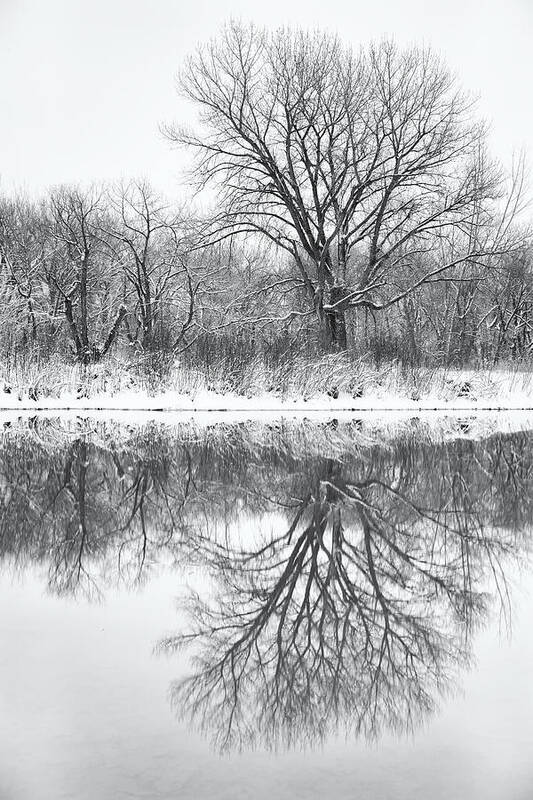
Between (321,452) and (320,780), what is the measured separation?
387 inches

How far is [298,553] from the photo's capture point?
6301 mm

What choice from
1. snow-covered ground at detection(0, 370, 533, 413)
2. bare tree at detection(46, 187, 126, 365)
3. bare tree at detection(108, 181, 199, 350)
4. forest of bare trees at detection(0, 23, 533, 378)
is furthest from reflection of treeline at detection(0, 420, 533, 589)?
bare tree at detection(108, 181, 199, 350)

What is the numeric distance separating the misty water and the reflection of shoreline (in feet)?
0.07

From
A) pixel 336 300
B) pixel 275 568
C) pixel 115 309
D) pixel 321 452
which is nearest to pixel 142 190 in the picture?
pixel 115 309

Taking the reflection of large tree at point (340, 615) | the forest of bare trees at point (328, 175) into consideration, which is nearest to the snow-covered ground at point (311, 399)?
the forest of bare trees at point (328, 175)

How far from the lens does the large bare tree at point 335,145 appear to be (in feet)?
92.6

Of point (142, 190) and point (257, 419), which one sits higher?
point (142, 190)

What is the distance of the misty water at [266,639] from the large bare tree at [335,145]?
20.8m

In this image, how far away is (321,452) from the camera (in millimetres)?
12758

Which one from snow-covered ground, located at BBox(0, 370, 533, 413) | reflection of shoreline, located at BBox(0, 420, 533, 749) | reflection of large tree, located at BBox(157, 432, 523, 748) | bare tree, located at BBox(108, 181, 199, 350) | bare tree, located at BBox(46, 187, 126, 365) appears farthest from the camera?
bare tree, located at BBox(108, 181, 199, 350)

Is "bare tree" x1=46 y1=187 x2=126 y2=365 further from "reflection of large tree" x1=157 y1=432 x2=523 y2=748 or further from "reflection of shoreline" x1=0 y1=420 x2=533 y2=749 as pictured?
"reflection of large tree" x1=157 y1=432 x2=523 y2=748

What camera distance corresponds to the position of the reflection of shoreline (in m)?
3.79

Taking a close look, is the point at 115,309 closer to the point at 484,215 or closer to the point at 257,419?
the point at 484,215

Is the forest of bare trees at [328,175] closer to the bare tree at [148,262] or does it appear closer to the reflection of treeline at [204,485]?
the bare tree at [148,262]
